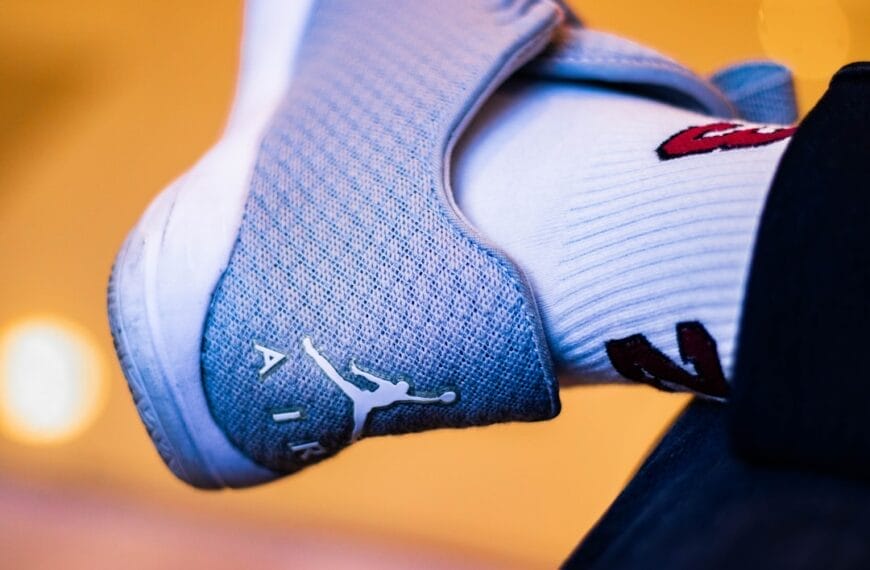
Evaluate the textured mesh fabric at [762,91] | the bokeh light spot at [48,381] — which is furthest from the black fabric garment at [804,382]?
the bokeh light spot at [48,381]

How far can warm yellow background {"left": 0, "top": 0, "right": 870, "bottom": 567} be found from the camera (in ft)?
2.81

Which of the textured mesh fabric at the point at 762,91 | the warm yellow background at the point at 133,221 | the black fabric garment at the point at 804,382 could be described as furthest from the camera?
the warm yellow background at the point at 133,221

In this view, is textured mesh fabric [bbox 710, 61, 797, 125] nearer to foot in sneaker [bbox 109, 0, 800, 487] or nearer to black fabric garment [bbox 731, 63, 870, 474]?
foot in sneaker [bbox 109, 0, 800, 487]

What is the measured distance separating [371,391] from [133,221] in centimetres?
67

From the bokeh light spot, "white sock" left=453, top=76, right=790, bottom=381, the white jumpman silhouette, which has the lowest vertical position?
the bokeh light spot

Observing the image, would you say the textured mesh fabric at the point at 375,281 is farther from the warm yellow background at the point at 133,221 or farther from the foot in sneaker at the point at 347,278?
the warm yellow background at the point at 133,221

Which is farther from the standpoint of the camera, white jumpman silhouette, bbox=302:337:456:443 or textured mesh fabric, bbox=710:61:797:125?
textured mesh fabric, bbox=710:61:797:125

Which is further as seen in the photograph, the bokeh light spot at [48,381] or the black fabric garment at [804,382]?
the bokeh light spot at [48,381]

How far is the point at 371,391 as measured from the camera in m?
0.38

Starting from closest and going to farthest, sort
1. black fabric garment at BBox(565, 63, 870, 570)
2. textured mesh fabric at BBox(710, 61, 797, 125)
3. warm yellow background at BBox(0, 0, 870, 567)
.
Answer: black fabric garment at BBox(565, 63, 870, 570) → textured mesh fabric at BBox(710, 61, 797, 125) → warm yellow background at BBox(0, 0, 870, 567)

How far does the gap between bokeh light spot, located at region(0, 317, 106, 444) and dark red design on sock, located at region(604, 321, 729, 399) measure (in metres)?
0.67

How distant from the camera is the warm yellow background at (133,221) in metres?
0.86

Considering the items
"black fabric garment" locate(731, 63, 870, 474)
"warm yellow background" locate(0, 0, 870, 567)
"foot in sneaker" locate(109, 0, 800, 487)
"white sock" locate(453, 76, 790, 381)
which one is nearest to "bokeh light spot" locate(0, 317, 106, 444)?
"warm yellow background" locate(0, 0, 870, 567)

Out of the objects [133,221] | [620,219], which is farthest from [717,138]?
[133,221]
